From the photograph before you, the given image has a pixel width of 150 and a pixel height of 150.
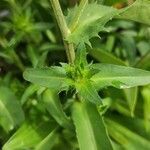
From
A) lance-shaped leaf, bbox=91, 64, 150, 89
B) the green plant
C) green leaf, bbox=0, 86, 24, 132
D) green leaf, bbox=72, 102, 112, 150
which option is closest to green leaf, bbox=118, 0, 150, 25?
the green plant

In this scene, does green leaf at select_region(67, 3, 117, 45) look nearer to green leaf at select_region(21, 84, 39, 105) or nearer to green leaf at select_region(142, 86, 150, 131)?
green leaf at select_region(21, 84, 39, 105)

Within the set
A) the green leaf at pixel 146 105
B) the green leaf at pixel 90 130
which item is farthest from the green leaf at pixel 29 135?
the green leaf at pixel 146 105

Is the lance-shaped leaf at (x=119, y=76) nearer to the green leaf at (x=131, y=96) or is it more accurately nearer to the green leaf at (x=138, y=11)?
the green leaf at (x=138, y=11)

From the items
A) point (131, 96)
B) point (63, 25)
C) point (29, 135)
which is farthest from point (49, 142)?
point (63, 25)

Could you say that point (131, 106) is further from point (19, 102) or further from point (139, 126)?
point (19, 102)

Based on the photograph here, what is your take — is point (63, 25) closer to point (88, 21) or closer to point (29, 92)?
point (88, 21)
